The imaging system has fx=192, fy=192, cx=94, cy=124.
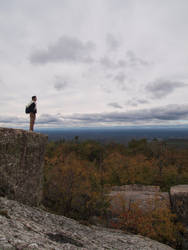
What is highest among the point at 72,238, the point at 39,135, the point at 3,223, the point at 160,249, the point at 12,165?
the point at 39,135

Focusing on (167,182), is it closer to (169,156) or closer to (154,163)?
(154,163)

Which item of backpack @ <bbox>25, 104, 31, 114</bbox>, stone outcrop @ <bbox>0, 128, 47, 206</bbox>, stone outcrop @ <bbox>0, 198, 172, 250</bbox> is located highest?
backpack @ <bbox>25, 104, 31, 114</bbox>

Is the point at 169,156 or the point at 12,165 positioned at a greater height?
the point at 12,165

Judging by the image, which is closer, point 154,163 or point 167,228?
point 167,228

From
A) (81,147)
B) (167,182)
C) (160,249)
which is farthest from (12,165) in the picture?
(81,147)

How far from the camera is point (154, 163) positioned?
2120 inches

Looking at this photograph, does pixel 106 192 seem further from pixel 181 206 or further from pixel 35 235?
pixel 35 235

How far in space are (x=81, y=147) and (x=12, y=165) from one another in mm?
57994

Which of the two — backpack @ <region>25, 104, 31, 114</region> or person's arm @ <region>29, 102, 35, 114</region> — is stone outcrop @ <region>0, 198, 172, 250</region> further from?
person's arm @ <region>29, 102, 35, 114</region>

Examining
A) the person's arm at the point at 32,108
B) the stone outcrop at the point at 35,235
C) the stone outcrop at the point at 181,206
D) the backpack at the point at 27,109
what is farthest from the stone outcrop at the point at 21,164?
the stone outcrop at the point at 181,206

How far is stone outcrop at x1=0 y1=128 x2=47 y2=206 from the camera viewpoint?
472 inches

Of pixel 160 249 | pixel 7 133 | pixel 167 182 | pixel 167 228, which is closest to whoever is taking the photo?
pixel 7 133

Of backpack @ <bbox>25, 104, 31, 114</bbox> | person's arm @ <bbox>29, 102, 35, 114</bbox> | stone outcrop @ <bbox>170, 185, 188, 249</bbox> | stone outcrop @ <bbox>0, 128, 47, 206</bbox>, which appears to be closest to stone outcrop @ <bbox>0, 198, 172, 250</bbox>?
stone outcrop @ <bbox>0, 128, 47, 206</bbox>

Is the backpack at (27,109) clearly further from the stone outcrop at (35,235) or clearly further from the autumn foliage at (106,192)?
the autumn foliage at (106,192)
